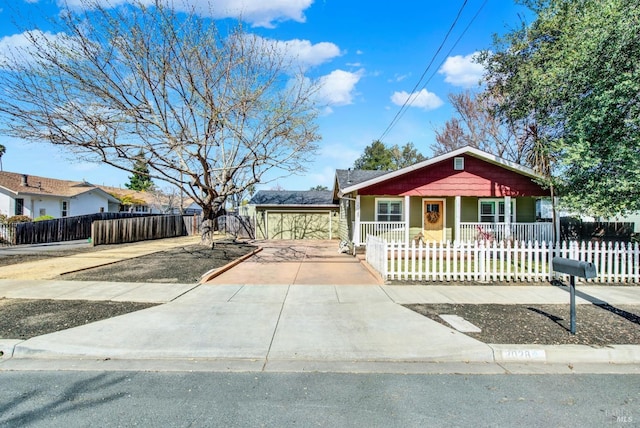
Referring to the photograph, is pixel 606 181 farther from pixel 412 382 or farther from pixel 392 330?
pixel 412 382

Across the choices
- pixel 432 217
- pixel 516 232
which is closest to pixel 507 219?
pixel 516 232

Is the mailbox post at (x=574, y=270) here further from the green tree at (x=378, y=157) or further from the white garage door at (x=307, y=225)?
the green tree at (x=378, y=157)

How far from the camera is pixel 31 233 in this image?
60.7ft

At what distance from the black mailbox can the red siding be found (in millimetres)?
8905

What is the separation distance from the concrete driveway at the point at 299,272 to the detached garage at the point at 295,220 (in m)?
9.96

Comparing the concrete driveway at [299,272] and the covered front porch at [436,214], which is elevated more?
the covered front porch at [436,214]

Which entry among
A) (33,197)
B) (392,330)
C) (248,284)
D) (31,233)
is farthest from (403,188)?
(33,197)

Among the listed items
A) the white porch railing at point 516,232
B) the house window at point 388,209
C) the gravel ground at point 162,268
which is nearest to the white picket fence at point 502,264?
the gravel ground at point 162,268

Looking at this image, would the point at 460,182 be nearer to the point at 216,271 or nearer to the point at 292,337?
the point at 216,271

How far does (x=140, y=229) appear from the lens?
21.4 m

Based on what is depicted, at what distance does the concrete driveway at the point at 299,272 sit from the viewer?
874 cm

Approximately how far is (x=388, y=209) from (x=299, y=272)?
747 cm

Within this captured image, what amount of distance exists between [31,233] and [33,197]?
10448 millimetres

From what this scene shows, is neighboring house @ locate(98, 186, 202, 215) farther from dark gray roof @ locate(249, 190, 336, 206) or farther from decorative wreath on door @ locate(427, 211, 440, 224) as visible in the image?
decorative wreath on door @ locate(427, 211, 440, 224)
